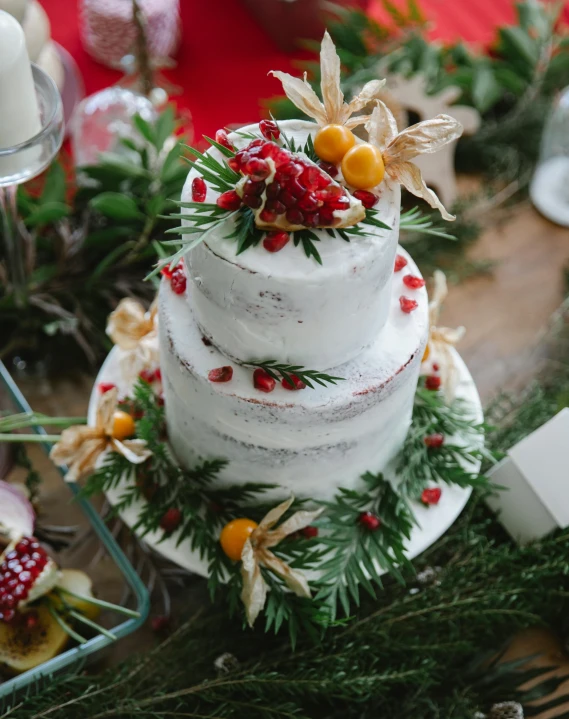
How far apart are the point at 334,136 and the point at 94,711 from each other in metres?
0.81

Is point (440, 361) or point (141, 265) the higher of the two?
point (440, 361)

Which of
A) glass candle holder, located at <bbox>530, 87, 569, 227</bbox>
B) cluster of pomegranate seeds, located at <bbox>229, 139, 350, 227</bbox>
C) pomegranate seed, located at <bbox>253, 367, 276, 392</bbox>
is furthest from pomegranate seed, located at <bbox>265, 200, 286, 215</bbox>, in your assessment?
glass candle holder, located at <bbox>530, 87, 569, 227</bbox>

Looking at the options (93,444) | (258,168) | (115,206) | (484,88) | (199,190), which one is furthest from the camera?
(484,88)

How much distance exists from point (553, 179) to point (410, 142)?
112 centimetres

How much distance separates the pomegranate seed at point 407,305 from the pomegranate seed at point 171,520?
0.42m

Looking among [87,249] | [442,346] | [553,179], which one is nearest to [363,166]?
[442,346]

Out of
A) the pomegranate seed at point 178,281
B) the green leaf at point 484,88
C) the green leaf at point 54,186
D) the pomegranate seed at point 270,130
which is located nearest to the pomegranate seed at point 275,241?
the pomegranate seed at point 270,130

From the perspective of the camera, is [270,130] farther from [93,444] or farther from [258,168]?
[93,444]

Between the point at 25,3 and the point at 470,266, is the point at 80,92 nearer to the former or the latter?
the point at 25,3

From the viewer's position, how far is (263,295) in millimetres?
990

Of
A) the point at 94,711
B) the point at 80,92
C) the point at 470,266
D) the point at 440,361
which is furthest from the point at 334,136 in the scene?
the point at 80,92

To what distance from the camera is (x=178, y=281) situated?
3.94 feet

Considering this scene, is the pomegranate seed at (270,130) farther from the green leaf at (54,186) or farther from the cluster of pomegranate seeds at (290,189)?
the green leaf at (54,186)

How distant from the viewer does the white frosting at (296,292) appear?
38.5 inches
